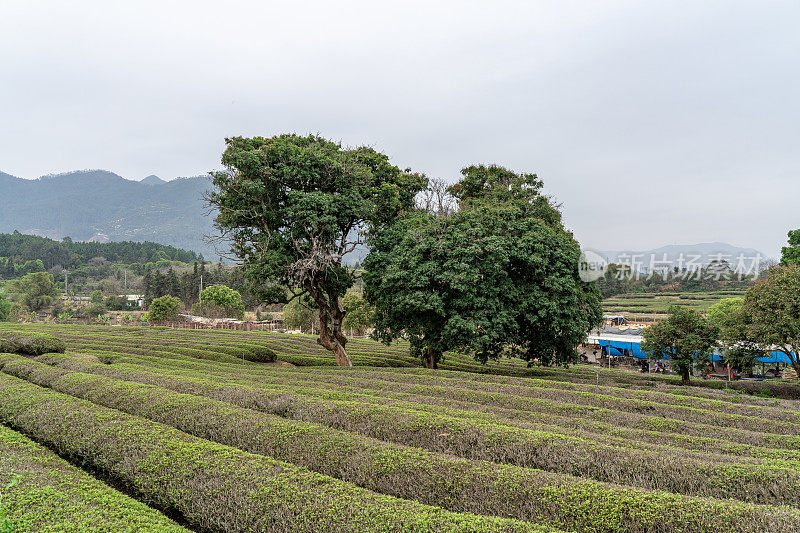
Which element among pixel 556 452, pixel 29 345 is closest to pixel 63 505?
pixel 556 452

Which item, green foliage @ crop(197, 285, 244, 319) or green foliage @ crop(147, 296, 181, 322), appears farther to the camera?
green foliage @ crop(197, 285, 244, 319)

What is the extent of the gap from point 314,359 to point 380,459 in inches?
624

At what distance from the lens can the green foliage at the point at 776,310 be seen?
49.1 ft

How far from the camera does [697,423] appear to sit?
8594mm

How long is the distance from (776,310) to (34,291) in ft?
274

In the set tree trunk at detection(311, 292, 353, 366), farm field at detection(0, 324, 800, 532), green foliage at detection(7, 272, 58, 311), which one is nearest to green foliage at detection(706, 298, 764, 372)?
farm field at detection(0, 324, 800, 532)

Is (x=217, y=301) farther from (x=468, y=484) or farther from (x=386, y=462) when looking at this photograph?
(x=468, y=484)

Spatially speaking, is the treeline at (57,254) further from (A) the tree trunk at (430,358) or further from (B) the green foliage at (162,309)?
(A) the tree trunk at (430,358)

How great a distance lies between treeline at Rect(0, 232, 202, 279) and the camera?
99875 mm

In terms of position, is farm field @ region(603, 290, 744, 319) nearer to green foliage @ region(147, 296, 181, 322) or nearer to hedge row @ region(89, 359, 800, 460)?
hedge row @ region(89, 359, 800, 460)

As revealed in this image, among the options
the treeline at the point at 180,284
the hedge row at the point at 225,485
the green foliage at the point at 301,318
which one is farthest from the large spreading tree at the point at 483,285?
the treeline at the point at 180,284

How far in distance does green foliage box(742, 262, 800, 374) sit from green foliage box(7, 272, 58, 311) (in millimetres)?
80464

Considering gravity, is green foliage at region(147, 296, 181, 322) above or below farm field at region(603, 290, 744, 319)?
below

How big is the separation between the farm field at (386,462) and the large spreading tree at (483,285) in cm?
512
